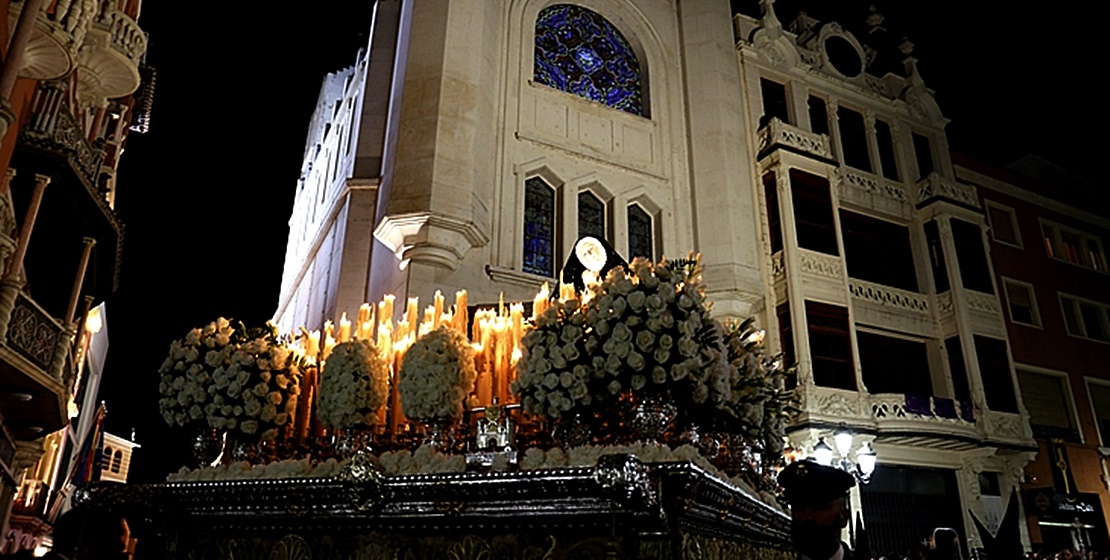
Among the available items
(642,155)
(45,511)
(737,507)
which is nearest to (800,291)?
(642,155)

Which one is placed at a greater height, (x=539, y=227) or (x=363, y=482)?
(x=539, y=227)

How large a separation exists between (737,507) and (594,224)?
443 inches

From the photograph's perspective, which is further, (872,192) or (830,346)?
(872,192)

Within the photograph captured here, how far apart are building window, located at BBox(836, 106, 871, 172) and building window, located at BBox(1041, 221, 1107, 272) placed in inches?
275

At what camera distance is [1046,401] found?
19.3m

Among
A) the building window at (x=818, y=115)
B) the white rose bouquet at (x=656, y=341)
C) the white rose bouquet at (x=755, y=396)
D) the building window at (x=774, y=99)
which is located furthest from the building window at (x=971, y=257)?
the white rose bouquet at (x=656, y=341)

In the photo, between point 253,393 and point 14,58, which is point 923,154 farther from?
point 14,58

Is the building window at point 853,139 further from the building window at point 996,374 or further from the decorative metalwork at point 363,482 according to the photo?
the decorative metalwork at point 363,482

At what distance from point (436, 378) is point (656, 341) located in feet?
4.57

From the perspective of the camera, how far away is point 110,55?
36.1 ft

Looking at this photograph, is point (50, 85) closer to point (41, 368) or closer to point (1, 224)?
point (1, 224)

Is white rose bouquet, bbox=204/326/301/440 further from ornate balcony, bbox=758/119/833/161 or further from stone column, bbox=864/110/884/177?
stone column, bbox=864/110/884/177

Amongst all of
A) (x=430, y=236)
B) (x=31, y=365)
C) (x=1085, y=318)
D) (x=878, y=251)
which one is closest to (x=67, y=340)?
Result: (x=31, y=365)

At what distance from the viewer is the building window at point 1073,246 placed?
72.2 ft
